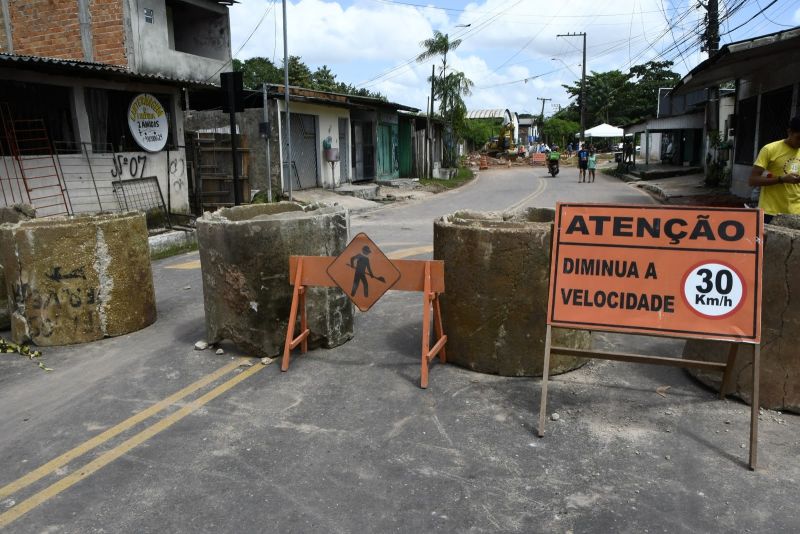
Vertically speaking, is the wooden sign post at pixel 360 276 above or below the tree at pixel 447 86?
below

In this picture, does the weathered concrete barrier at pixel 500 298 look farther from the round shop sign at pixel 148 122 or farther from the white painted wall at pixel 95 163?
the round shop sign at pixel 148 122

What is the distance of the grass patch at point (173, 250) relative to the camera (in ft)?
37.8

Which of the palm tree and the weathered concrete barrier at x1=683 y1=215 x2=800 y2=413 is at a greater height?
the palm tree

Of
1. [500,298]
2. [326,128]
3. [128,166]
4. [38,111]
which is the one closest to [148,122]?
[128,166]

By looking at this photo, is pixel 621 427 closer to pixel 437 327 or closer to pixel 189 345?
pixel 437 327

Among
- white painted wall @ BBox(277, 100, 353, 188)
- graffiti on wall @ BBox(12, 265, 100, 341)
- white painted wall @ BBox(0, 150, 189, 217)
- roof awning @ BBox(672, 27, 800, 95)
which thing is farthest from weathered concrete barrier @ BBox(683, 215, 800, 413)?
white painted wall @ BBox(277, 100, 353, 188)

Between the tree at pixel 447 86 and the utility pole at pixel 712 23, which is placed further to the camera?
the tree at pixel 447 86

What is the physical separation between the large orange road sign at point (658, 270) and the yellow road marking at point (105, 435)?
110 inches

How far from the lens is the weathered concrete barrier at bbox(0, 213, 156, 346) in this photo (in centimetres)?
591

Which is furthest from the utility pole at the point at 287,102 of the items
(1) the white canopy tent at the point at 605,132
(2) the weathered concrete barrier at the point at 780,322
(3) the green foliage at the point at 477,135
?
(3) the green foliage at the point at 477,135

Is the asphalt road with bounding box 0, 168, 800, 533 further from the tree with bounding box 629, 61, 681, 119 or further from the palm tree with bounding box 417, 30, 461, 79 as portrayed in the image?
the tree with bounding box 629, 61, 681, 119

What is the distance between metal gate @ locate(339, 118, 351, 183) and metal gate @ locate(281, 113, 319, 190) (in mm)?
2125

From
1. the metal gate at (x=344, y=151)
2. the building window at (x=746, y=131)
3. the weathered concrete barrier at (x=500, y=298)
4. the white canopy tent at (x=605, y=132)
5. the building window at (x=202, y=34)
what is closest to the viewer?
the weathered concrete barrier at (x=500, y=298)

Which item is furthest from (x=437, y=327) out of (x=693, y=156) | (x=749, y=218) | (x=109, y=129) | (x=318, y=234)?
(x=693, y=156)
